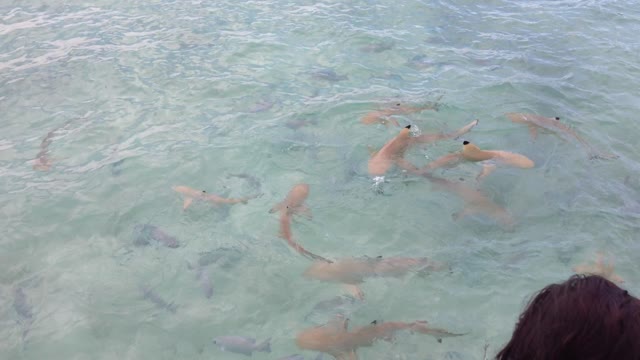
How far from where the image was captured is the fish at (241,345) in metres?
4.60

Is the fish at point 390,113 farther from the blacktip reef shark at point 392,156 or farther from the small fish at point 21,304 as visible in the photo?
the small fish at point 21,304

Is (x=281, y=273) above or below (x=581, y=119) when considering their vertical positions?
below

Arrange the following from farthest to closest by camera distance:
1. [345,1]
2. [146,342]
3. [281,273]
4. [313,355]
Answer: [345,1] → [281,273] → [146,342] → [313,355]

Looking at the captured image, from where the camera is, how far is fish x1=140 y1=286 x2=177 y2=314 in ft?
16.6

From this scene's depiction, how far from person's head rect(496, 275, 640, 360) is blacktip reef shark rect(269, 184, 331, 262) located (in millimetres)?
3962

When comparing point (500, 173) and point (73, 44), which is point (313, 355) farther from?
point (73, 44)

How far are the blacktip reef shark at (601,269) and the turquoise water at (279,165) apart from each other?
0.12 metres

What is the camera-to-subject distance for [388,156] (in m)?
6.69

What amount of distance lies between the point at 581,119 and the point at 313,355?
19.7 ft

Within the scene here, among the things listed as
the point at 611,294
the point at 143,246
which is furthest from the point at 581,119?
the point at 611,294

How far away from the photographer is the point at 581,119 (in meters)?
7.94

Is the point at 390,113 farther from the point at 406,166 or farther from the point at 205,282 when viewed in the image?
the point at 205,282

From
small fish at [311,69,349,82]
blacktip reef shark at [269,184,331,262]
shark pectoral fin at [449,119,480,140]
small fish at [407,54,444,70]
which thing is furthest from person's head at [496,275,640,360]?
small fish at [407,54,444,70]

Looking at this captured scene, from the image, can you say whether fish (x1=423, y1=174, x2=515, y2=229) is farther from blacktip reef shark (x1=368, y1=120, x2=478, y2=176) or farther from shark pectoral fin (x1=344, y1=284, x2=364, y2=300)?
shark pectoral fin (x1=344, y1=284, x2=364, y2=300)
